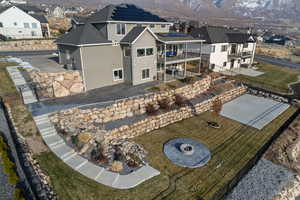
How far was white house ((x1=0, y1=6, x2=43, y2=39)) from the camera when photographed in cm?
4100

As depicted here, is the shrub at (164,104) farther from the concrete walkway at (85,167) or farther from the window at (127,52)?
the concrete walkway at (85,167)

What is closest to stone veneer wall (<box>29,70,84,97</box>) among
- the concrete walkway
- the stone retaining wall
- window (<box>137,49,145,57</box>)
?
the concrete walkway

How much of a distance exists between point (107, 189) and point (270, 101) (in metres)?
24.5

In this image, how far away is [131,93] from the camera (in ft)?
64.6

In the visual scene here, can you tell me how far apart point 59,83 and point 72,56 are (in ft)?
12.5

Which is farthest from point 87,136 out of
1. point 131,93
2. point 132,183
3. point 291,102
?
point 291,102

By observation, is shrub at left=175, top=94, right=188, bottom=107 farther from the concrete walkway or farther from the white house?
the white house

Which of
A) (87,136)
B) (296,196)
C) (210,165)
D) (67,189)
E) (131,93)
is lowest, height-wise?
(296,196)

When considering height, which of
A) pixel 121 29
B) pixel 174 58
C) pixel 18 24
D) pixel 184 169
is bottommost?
pixel 184 169

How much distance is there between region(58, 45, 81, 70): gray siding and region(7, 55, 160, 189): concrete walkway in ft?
25.3

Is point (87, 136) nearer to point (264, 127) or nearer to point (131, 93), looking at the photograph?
point (131, 93)

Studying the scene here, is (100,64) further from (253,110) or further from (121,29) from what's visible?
(253,110)

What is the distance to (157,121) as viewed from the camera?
17.8m

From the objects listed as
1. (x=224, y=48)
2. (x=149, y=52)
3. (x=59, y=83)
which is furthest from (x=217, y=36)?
(x=59, y=83)
